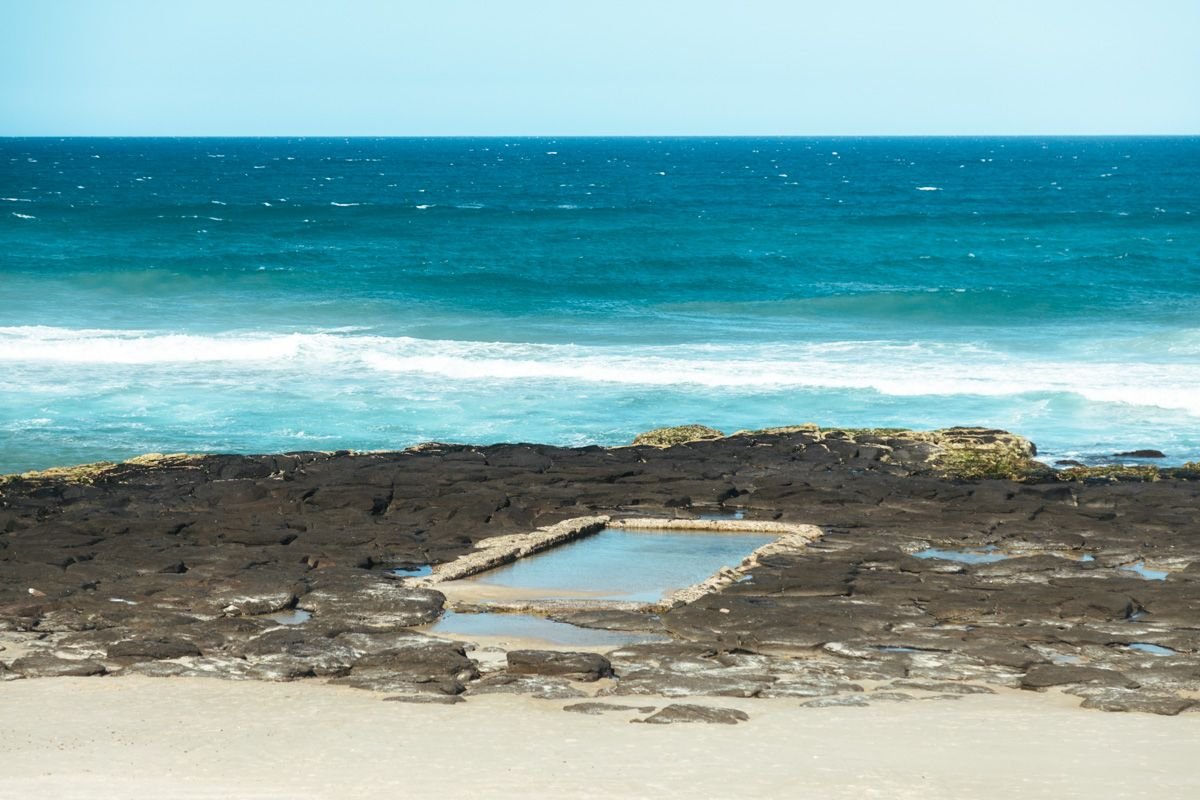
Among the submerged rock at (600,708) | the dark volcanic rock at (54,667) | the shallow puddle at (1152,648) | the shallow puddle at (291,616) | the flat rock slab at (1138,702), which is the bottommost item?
the shallow puddle at (291,616)

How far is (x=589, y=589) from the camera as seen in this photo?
18.2 meters

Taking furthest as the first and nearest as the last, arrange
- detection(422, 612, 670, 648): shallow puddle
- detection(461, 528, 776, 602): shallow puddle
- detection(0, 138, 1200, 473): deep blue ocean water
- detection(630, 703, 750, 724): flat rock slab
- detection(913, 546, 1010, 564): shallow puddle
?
detection(0, 138, 1200, 473): deep blue ocean water < detection(913, 546, 1010, 564): shallow puddle < detection(461, 528, 776, 602): shallow puddle < detection(422, 612, 670, 648): shallow puddle < detection(630, 703, 750, 724): flat rock slab

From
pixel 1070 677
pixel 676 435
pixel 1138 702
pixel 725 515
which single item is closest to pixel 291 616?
pixel 725 515

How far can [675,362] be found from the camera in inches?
1497

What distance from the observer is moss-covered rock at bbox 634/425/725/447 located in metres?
27.1

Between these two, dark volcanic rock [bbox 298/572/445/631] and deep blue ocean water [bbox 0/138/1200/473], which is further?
deep blue ocean water [bbox 0/138/1200/473]

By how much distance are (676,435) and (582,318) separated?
20.3m

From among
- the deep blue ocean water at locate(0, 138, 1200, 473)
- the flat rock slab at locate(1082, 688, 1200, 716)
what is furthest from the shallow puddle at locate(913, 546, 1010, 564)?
the deep blue ocean water at locate(0, 138, 1200, 473)

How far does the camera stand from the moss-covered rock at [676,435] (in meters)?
27.1

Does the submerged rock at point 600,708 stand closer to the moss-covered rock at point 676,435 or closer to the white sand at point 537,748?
the white sand at point 537,748

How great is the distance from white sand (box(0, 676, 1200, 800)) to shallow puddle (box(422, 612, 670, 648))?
1.98 m

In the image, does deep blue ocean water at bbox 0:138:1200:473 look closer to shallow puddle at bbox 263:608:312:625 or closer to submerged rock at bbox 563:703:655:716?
shallow puddle at bbox 263:608:312:625

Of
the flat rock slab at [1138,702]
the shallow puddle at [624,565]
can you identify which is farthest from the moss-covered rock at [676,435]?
the flat rock slab at [1138,702]

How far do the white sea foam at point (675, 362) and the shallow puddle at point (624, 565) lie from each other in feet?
45.1
